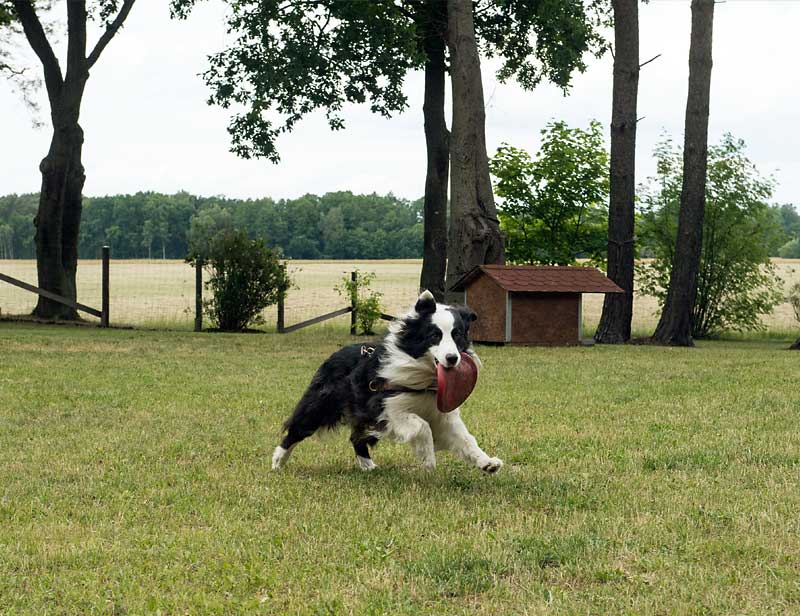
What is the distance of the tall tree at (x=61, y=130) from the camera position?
27859 mm

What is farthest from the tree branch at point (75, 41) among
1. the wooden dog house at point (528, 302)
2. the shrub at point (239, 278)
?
the wooden dog house at point (528, 302)

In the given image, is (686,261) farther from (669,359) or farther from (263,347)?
(263,347)

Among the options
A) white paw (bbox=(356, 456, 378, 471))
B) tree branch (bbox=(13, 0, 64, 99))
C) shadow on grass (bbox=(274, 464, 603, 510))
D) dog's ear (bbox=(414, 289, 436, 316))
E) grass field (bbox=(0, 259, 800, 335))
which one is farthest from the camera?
grass field (bbox=(0, 259, 800, 335))

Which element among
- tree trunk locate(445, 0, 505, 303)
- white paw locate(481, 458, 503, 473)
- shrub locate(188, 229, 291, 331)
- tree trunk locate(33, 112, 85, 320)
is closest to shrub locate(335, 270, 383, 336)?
shrub locate(188, 229, 291, 331)

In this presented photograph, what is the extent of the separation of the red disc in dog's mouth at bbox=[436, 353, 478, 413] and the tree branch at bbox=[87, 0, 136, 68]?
24183 mm

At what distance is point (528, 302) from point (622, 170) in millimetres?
4658

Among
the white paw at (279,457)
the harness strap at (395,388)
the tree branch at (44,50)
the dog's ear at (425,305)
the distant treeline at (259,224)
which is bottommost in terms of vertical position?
the white paw at (279,457)

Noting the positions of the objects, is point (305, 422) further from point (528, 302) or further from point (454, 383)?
point (528, 302)

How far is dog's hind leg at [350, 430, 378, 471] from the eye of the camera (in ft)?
25.3

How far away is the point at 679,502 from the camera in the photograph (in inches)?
251

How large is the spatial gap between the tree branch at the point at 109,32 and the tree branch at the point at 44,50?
1237mm

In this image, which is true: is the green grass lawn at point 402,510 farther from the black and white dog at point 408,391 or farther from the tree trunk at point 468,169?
the tree trunk at point 468,169

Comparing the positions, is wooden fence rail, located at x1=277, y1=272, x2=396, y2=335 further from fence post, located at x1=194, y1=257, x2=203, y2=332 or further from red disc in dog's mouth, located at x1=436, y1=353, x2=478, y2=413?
red disc in dog's mouth, located at x1=436, y1=353, x2=478, y2=413

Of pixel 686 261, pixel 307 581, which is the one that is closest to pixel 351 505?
pixel 307 581
